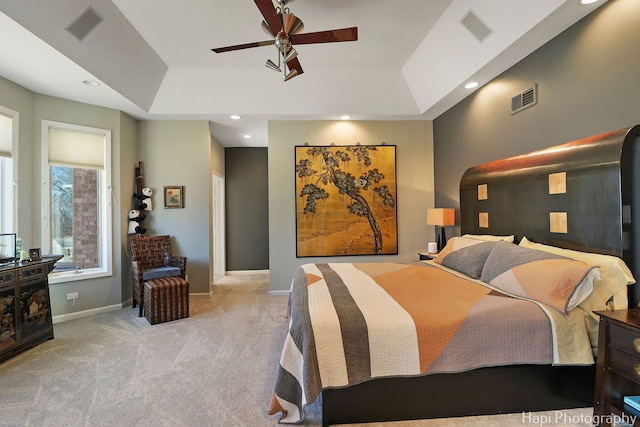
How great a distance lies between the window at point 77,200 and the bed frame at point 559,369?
3.78 m

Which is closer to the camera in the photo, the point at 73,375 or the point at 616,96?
the point at 616,96

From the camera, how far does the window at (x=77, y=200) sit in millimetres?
3508

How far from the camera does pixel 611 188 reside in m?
1.96

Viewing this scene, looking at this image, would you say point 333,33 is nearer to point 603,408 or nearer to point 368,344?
point 368,344

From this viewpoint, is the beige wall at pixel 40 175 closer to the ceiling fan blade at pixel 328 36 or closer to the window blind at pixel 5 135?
the window blind at pixel 5 135

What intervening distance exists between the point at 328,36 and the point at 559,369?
2779mm

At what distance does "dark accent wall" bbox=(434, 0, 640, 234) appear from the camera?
6.49 ft

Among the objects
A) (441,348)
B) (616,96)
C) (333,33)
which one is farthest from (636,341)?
(333,33)

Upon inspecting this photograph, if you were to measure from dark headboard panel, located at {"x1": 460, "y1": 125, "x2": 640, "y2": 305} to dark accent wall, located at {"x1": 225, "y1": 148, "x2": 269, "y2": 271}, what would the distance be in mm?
4320

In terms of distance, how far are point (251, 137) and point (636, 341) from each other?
17.5ft

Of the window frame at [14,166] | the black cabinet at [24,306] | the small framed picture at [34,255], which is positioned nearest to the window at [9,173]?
the window frame at [14,166]

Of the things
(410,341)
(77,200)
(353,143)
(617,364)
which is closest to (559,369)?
(617,364)

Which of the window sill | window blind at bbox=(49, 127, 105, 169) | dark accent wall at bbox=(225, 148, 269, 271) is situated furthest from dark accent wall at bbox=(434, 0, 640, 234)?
the window sill

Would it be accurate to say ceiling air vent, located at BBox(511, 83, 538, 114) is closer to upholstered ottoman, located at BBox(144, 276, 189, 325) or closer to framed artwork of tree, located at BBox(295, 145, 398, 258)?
framed artwork of tree, located at BBox(295, 145, 398, 258)
